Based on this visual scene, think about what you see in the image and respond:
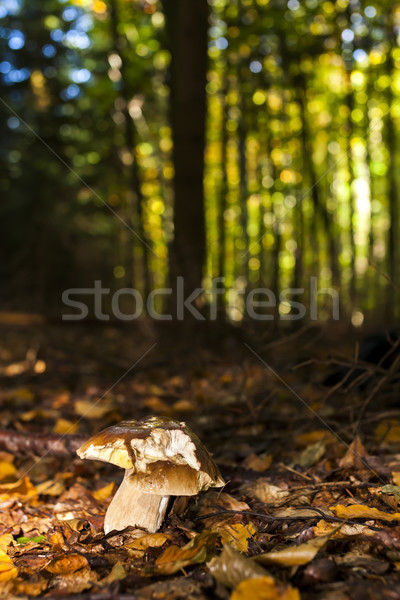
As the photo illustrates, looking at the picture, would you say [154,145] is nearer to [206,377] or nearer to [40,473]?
[206,377]

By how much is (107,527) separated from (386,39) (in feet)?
46.2

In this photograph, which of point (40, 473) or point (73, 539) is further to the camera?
point (40, 473)

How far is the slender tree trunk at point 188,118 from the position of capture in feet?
22.5

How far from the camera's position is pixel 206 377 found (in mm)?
5215

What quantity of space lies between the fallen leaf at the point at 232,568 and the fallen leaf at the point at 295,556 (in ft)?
0.23

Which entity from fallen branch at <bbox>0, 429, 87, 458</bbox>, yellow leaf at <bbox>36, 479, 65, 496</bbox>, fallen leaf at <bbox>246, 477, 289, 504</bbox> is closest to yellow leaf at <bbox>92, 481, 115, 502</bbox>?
yellow leaf at <bbox>36, 479, 65, 496</bbox>

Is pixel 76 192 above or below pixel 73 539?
above

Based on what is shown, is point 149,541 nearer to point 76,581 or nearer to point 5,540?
point 76,581

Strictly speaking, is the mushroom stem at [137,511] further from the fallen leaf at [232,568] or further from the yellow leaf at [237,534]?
the fallen leaf at [232,568]

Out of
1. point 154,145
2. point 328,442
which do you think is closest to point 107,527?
point 328,442

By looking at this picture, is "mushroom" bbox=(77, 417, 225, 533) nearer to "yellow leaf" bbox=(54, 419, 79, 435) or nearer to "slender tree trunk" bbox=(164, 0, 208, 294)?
"yellow leaf" bbox=(54, 419, 79, 435)

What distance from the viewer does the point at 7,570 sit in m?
1.75

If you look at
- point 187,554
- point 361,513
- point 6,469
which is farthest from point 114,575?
point 6,469

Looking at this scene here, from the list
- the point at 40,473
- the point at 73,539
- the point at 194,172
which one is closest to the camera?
the point at 73,539
